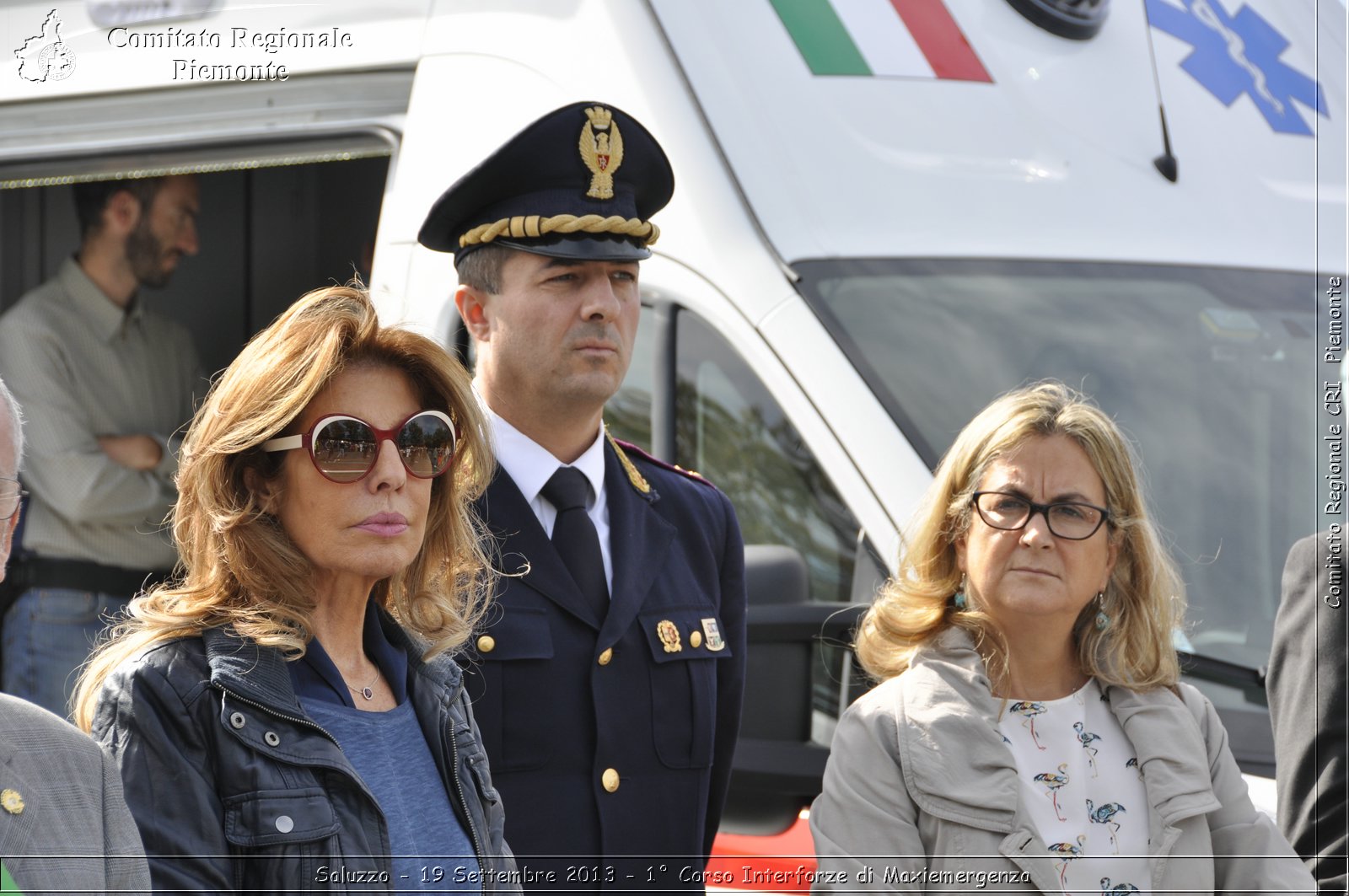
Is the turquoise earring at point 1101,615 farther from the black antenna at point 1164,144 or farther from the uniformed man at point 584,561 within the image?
the black antenna at point 1164,144

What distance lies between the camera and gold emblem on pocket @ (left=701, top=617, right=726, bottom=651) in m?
2.64

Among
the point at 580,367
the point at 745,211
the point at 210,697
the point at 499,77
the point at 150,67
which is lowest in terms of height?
the point at 210,697

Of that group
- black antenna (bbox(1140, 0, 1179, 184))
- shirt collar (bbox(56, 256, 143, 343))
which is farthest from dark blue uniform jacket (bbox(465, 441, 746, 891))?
shirt collar (bbox(56, 256, 143, 343))

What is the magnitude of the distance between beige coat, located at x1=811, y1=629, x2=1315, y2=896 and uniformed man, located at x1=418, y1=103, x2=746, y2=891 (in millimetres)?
386

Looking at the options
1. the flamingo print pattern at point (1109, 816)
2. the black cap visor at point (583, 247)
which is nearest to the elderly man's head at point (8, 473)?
the black cap visor at point (583, 247)

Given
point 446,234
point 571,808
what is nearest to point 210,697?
point 571,808

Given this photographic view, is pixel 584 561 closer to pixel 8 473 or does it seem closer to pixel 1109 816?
pixel 1109 816

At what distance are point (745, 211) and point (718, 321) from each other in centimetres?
24

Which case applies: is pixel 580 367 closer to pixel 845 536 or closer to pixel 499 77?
pixel 845 536

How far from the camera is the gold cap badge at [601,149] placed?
109 inches

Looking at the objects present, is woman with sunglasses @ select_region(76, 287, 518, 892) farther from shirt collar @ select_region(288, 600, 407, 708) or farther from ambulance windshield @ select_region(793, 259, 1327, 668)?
Result: ambulance windshield @ select_region(793, 259, 1327, 668)

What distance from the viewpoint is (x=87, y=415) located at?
5.12 metres

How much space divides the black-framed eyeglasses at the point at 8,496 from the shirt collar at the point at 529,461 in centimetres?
97

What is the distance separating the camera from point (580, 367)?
2531mm
